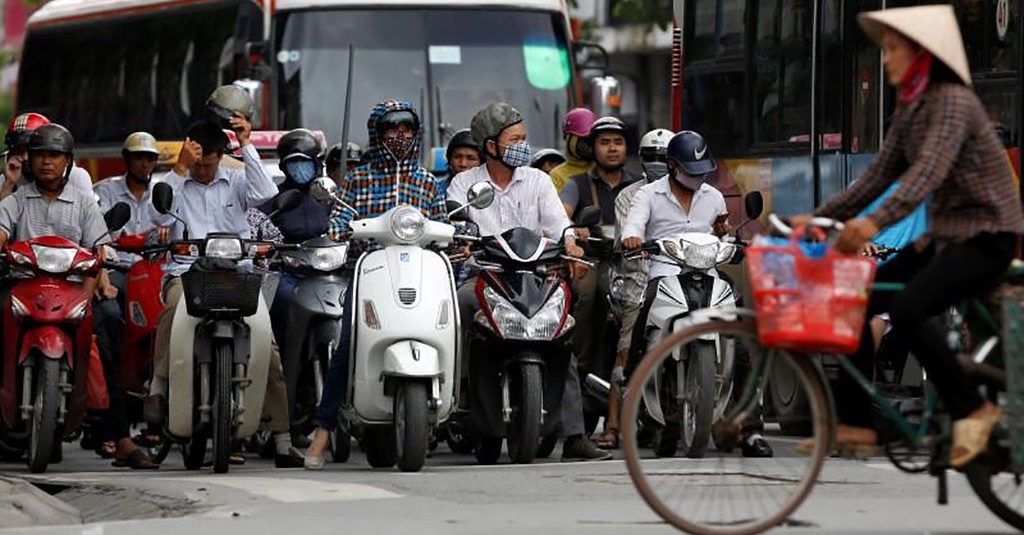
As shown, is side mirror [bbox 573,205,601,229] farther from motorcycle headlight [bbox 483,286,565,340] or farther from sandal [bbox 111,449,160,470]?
sandal [bbox 111,449,160,470]

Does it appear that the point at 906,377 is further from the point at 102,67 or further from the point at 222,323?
the point at 102,67

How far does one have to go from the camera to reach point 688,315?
12398 mm

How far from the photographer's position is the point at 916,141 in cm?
816

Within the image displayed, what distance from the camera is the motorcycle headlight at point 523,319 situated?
1203 centimetres

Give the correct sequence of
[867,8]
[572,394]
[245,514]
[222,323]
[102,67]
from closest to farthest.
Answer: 1. [245,514]
2. [222,323]
3. [572,394]
4. [867,8]
5. [102,67]

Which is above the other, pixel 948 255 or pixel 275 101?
pixel 275 101

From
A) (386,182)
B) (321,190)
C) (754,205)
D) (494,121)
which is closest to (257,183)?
(386,182)

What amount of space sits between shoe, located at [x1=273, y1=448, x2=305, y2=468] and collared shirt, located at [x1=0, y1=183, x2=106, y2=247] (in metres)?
1.41

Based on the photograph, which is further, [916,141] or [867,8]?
→ [867,8]

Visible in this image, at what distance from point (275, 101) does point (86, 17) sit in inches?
267

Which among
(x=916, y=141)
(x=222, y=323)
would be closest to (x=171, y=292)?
(x=222, y=323)

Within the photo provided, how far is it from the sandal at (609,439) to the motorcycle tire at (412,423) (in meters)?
2.17

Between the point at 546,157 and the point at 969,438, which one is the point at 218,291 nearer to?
the point at 546,157

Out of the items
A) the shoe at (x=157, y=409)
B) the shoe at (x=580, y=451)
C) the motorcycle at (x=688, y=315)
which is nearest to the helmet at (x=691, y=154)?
the motorcycle at (x=688, y=315)
